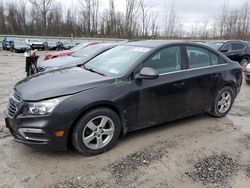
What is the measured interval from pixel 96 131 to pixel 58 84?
2.71 feet

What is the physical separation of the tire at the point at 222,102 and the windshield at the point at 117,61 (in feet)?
6.19

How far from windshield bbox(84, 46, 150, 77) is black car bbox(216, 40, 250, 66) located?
962cm

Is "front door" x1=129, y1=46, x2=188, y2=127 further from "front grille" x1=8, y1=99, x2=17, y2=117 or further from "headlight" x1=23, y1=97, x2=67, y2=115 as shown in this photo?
"front grille" x1=8, y1=99, x2=17, y2=117

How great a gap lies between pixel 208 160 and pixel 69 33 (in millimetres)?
50311

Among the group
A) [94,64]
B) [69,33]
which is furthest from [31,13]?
[94,64]

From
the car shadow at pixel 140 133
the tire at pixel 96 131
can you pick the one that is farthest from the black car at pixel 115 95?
the car shadow at pixel 140 133

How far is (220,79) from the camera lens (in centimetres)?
481

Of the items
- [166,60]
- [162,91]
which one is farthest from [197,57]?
→ [162,91]

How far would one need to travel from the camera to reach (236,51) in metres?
12.9

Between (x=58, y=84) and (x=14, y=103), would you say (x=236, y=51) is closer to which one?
(x=58, y=84)

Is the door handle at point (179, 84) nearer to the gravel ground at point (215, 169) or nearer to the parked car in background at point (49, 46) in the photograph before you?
the gravel ground at point (215, 169)

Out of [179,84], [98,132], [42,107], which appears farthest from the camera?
[179,84]

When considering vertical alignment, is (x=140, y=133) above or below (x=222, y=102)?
below

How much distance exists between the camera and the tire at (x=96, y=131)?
3320mm
